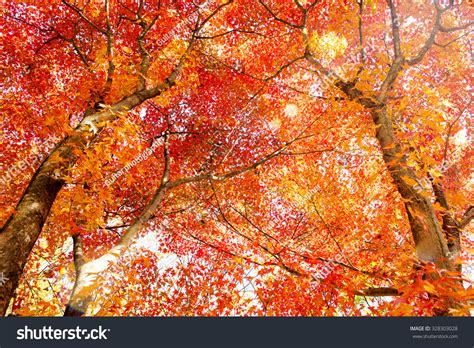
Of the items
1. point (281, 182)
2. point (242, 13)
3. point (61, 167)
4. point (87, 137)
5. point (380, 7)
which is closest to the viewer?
point (61, 167)

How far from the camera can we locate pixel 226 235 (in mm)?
16094

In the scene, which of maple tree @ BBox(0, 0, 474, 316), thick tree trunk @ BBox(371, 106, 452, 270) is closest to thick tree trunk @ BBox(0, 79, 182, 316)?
Answer: maple tree @ BBox(0, 0, 474, 316)

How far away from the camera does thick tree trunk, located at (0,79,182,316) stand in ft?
15.0

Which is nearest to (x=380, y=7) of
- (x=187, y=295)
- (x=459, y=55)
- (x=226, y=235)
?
(x=459, y=55)

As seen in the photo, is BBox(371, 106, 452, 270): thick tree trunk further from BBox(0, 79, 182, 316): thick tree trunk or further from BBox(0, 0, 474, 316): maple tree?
BBox(0, 79, 182, 316): thick tree trunk

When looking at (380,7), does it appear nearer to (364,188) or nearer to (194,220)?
(364,188)

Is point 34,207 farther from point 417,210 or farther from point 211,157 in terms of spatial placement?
point 211,157

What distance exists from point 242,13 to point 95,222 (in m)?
12.3

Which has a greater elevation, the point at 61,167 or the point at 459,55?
the point at 459,55

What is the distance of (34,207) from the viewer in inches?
206

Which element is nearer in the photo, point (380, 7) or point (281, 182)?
point (380, 7)

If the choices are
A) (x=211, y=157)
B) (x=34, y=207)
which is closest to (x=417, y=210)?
(x=34, y=207)

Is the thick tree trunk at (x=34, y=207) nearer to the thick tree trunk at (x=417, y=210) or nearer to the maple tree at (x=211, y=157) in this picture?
the maple tree at (x=211, y=157)

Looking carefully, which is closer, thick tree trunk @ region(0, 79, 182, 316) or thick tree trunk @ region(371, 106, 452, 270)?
thick tree trunk @ region(0, 79, 182, 316)
